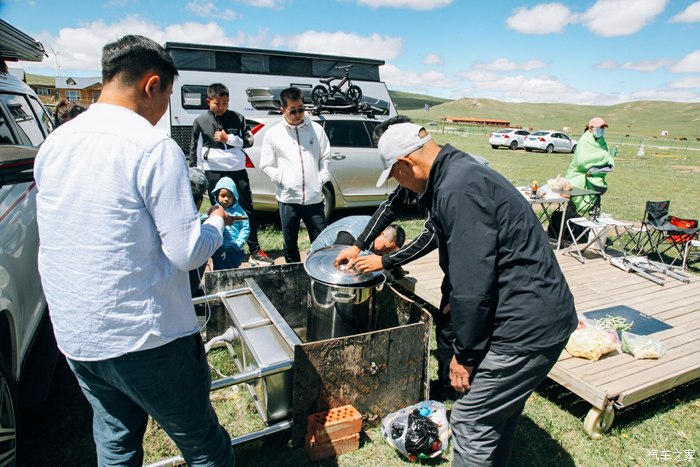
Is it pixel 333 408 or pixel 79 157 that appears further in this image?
pixel 333 408

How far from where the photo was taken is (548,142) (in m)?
27.3

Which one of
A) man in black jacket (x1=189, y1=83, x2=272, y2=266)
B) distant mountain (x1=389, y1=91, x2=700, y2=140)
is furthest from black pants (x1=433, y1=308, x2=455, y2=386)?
distant mountain (x1=389, y1=91, x2=700, y2=140)

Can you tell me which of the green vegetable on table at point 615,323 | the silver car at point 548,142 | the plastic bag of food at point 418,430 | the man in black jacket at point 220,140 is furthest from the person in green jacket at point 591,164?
the silver car at point 548,142

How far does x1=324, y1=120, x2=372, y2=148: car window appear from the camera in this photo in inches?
280

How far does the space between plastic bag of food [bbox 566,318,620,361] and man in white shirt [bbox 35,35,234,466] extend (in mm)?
2830

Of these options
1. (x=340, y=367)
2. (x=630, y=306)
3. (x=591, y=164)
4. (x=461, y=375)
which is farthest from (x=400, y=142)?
(x=591, y=164)

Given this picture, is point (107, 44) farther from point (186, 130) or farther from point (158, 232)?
point (186, 130)

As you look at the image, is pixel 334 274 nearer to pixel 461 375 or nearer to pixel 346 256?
pixel 346 256

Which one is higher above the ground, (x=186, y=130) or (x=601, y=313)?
(x=186, y=130)

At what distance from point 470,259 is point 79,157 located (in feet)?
4.38

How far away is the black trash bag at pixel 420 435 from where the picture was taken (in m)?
2.53

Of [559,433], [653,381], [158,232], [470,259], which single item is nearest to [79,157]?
[158,232]

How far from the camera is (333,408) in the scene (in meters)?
2.64

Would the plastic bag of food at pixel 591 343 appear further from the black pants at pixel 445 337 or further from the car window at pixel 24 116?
the car window at pixel 24 116
